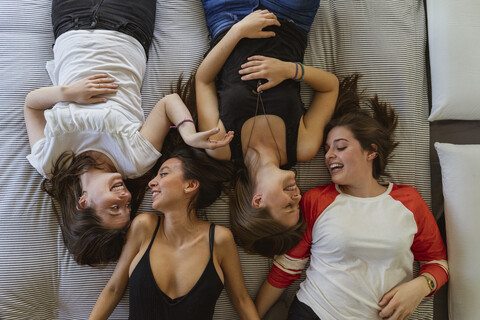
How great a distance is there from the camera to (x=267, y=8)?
1.38 metres

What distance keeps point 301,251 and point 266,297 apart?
0.23 meters

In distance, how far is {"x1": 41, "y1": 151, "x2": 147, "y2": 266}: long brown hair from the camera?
4.10ft

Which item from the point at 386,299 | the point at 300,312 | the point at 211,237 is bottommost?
the point at 300,312

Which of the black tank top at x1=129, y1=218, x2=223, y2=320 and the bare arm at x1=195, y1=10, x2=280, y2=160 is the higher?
the bare arm at x1=195, y1=10, x2=280, y2=160

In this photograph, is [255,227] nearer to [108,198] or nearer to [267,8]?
[108,198]

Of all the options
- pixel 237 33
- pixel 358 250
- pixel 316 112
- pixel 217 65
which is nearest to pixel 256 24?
pixel 237 33

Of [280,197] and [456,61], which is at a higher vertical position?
[456,61]

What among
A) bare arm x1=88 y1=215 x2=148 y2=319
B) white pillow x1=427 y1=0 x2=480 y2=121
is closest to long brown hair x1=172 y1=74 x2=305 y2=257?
→ bare arm x1=88 y1=215 x2=148 y2=319

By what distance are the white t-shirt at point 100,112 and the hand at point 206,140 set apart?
168 mm

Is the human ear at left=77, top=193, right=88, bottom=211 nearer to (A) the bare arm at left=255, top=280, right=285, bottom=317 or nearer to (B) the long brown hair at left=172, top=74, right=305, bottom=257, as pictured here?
(B) the long brown hair at left=172, top=74, right=305, bottom=257

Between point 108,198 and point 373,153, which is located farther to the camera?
point 373,153

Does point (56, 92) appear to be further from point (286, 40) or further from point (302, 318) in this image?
point (302, 318)

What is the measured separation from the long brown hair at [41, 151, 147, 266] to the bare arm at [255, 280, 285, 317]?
1.90 feet

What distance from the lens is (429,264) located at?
1347mm
